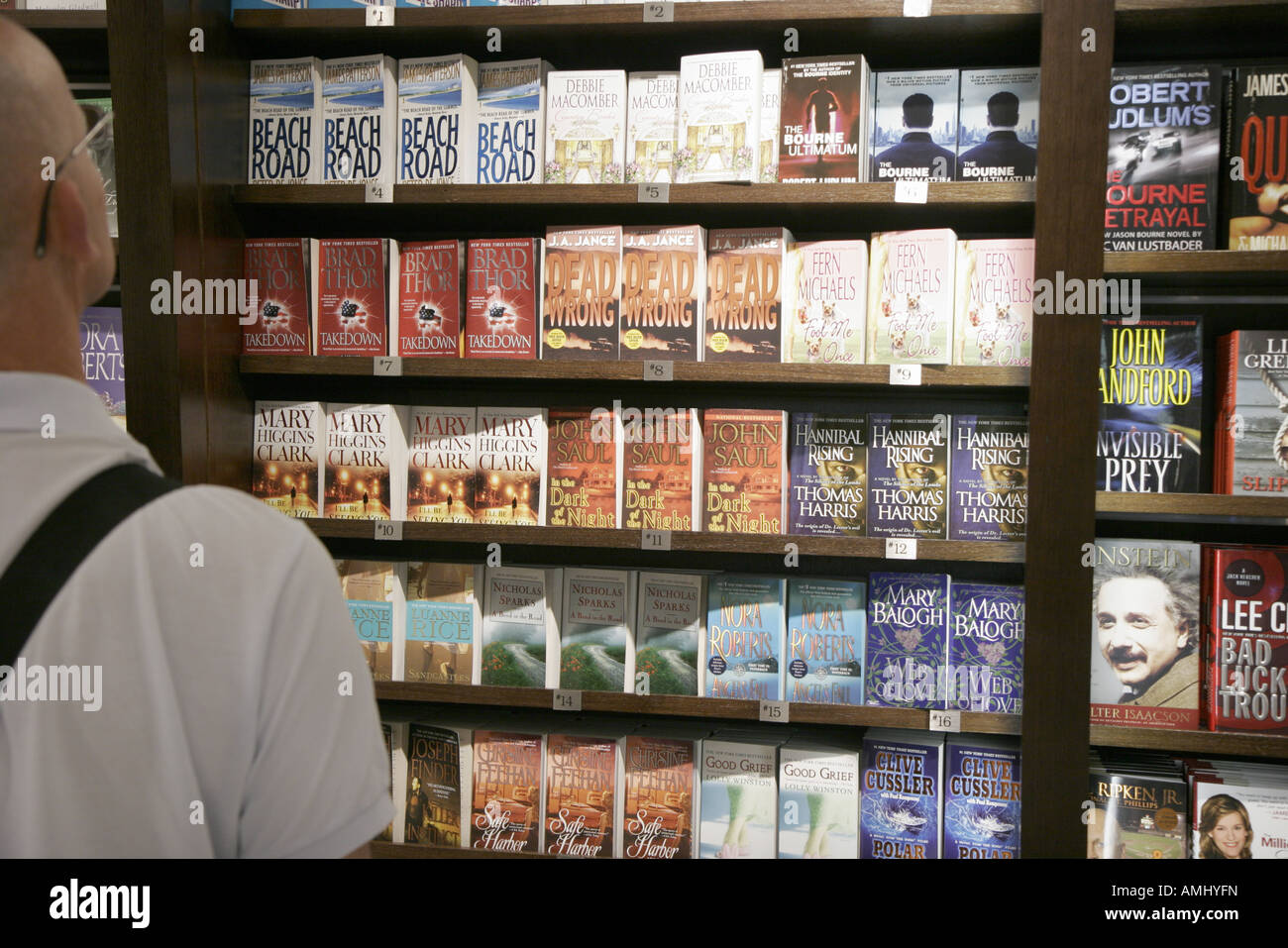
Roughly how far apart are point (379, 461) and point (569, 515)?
21.7 inches

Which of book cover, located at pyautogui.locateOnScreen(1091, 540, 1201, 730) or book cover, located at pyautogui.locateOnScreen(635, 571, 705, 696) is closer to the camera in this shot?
book cover, located at pyautogui.locateOnScreen(1091, 540, 1201, 730)

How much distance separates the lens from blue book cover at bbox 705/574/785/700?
2.41m

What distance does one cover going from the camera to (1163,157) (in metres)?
2.23

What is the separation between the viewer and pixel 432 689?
2.51 m

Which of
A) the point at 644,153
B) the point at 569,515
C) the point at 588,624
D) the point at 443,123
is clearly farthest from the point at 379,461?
the point at 644,153

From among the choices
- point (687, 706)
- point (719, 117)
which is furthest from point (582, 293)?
point (687, 706)

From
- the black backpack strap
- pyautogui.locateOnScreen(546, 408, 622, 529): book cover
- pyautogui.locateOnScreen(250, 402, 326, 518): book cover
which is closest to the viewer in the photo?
the black backpack strap

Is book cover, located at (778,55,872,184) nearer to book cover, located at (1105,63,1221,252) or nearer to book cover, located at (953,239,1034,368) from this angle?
book cover, located at (953,239,1034,368)

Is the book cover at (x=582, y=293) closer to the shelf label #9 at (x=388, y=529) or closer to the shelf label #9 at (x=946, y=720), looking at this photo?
the shelf label #9 at (x=388, y=529)

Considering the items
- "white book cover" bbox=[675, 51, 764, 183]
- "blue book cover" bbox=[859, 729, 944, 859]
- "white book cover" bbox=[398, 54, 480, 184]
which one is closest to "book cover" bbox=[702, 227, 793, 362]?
"white book cover" bbox=[675, 51, 764, 183]

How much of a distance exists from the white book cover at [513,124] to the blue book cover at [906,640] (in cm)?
144

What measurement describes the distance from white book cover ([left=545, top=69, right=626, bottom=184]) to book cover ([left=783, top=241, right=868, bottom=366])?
0.54m
